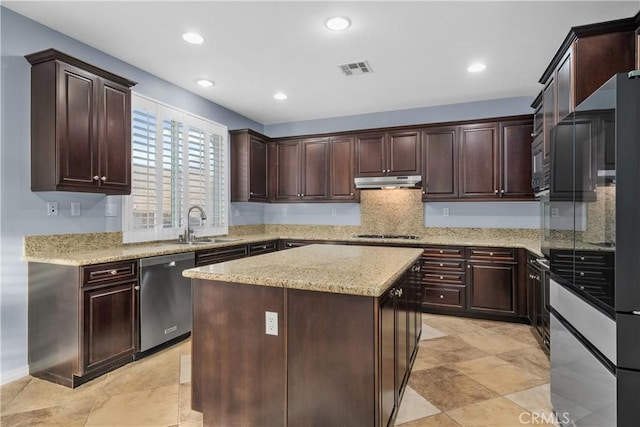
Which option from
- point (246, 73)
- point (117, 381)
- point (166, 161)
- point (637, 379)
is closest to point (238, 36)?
point (246, 73)

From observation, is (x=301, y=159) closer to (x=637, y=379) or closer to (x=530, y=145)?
(x=530, y=145)

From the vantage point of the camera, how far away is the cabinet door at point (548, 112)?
2918 mm

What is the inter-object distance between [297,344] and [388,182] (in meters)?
3.41

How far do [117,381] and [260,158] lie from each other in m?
3.58

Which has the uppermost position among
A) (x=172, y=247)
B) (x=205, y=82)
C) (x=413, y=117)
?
(x=205, y=82)

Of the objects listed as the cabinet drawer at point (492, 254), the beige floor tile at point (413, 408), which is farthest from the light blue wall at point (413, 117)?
the beige floor tile at point (413, 408)

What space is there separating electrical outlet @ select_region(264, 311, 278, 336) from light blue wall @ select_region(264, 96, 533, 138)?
413 cm

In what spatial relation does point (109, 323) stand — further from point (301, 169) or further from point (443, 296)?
point (443, 296)

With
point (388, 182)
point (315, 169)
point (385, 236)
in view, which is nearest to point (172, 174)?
point (315, 169)

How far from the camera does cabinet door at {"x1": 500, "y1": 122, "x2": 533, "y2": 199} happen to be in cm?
423

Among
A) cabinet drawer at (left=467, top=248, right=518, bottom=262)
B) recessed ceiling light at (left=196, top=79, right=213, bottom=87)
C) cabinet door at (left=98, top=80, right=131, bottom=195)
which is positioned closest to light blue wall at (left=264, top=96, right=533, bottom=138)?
cabinet drawer at (left=467, top=248, right=518, bottom=262)

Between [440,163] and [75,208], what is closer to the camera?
[75,208]

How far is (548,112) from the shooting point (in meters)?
3.08

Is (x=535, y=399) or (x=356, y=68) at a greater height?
(x=356, y=68)
